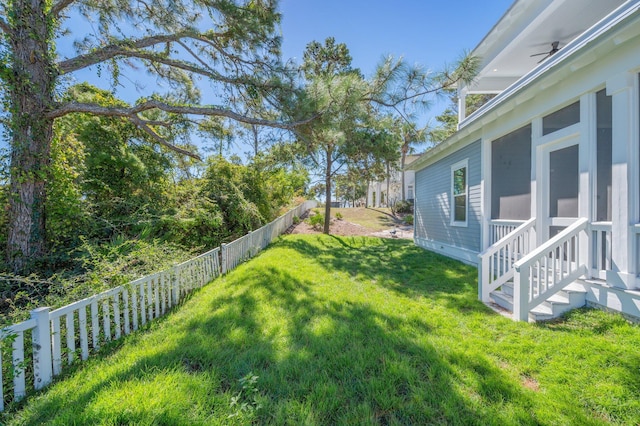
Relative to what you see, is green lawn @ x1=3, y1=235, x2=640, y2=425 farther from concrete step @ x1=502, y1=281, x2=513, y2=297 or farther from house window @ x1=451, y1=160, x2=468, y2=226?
house window @ x1=451, y1=160, x2=468, y2=226

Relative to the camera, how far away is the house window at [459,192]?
634 centimetres

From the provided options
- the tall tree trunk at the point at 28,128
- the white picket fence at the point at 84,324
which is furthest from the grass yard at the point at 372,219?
the tall tree trunk at the point at 28,128

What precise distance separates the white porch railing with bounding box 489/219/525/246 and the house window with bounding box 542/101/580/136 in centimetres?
165

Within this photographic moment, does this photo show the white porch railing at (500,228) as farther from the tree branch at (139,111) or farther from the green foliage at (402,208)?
the green foliage at (402,208)

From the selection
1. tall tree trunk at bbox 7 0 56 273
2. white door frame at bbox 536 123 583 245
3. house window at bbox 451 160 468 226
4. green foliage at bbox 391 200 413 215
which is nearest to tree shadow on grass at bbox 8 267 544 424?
white door frame at bbox 536 123 583 245

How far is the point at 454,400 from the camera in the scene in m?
1.79

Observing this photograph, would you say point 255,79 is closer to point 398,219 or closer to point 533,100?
point 533,100

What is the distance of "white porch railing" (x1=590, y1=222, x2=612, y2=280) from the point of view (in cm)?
296

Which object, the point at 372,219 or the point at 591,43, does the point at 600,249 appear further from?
the point at 372,219

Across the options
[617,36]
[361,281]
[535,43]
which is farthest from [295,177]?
[617,36]

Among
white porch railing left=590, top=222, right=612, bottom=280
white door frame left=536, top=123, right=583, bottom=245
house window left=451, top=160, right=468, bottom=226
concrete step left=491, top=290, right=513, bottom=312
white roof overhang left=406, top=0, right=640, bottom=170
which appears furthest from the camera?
house window left=451, top=160, right=468, bottom=226

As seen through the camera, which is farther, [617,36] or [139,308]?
[139,308]

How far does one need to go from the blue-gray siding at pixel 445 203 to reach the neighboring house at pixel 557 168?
48mm

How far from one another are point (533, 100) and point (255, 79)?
5410 millimetres
